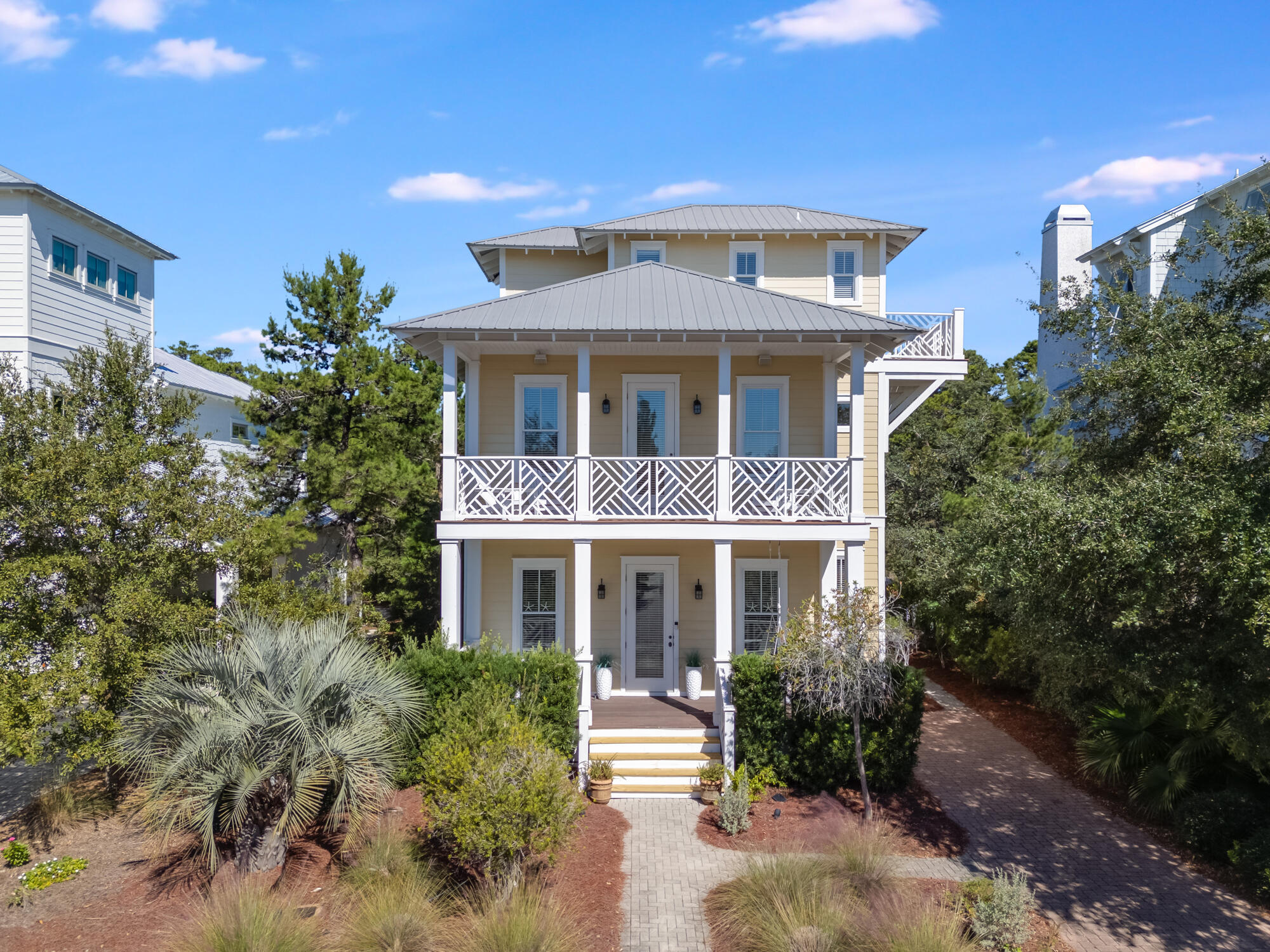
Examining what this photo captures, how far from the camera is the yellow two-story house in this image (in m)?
13.0

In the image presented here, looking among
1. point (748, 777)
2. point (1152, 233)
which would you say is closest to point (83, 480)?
point (748, 777)

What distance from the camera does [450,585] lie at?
43.3ft

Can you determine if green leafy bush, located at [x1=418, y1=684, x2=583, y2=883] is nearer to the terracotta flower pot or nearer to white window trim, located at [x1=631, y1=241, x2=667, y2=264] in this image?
the terracotta flower pot

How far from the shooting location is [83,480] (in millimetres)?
10039

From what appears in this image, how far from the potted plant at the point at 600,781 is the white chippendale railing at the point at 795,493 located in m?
4.30

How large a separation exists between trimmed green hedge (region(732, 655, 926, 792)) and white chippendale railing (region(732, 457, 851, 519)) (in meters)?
2.61

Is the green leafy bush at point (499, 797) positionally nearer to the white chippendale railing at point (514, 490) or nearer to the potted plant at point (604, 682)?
the white chippendale railing at point (514, 490)

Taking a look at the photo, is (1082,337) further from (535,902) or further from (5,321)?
(5,321)

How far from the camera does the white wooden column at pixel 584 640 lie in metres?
12.2

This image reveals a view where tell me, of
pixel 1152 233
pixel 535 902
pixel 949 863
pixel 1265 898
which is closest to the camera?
pixel 535 902

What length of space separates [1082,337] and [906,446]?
1404cm

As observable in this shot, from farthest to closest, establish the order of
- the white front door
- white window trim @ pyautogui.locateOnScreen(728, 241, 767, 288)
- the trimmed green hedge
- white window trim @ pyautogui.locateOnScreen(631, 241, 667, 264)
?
white window trim @ pyautogui.locateOnScreen(631, 241, 667, 264) → white window trim @ pyautogui.locateOnScreen(728, 241, 767, 288) → the white front door → the trimmed green hedge

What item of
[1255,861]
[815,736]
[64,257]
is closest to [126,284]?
[64,257]

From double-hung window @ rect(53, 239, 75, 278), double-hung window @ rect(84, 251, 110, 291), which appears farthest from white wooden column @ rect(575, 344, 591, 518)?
double-hung window @ rect(84, 251, 110, 291)
